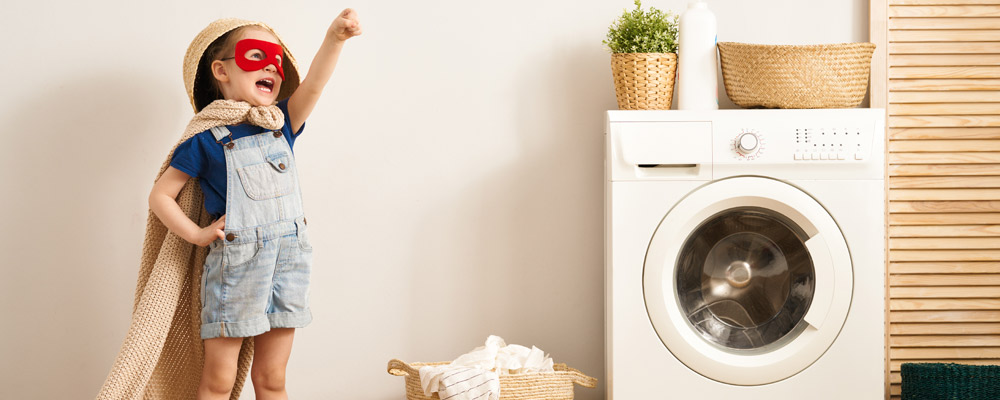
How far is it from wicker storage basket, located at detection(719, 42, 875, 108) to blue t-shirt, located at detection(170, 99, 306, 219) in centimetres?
116

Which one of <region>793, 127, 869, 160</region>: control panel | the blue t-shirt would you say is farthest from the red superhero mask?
<region>793, 127, 869, 160</region>: control panel

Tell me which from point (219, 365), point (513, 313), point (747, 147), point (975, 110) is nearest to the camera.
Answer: point (219, 365)

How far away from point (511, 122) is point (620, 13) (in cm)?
42

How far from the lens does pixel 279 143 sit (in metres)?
1.52

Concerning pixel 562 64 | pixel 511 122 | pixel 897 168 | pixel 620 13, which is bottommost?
pixel 897 168

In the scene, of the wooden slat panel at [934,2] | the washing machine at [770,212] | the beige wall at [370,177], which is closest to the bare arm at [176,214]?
the beige wall at [370,177]

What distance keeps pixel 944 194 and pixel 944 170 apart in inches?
2.5

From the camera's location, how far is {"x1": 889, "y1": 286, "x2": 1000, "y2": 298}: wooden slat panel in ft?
5.92

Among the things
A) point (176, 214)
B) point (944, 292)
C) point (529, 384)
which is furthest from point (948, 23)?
point (176, 214)

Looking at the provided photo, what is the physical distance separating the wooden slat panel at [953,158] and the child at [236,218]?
1.45 metres

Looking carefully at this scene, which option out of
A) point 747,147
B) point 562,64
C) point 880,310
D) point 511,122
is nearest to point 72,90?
point 511,122

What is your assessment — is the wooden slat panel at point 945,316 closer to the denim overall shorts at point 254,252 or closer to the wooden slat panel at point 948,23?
the wooden slat panel at point 948,23

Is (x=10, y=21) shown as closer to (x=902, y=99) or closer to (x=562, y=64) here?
(x=562, y=64)

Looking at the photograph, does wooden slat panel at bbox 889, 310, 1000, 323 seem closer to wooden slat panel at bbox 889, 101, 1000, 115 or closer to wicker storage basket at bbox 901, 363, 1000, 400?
wicker storage basket at bbox 901, 363, 1000, 400
